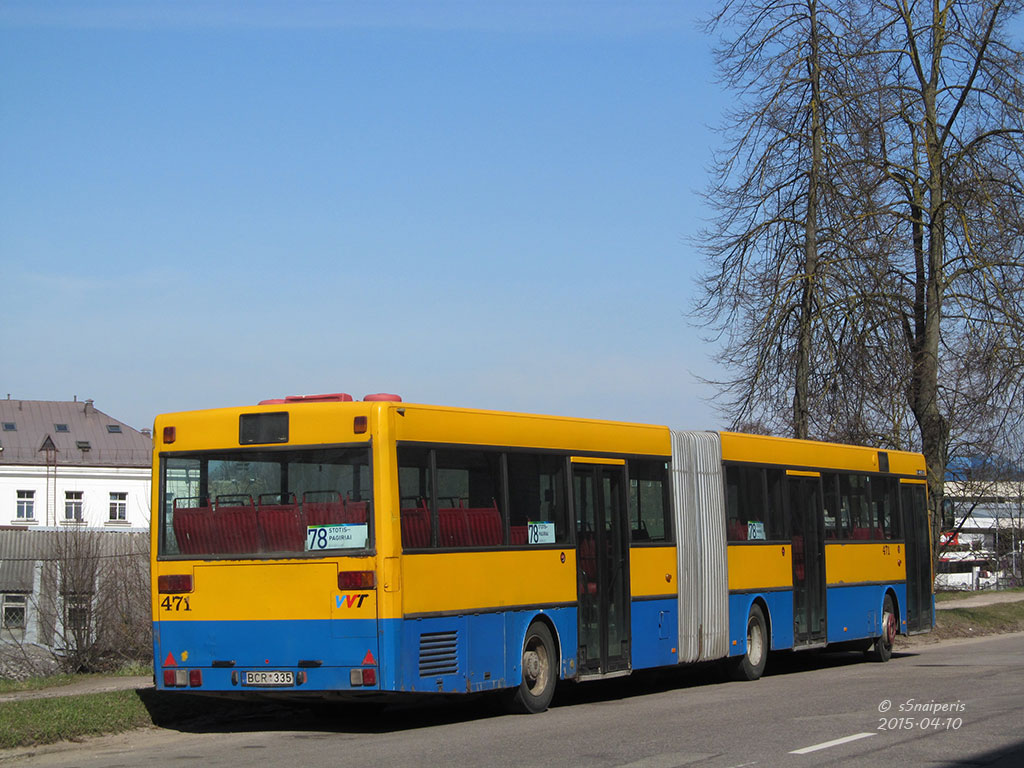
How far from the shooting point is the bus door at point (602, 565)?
48.1 feet

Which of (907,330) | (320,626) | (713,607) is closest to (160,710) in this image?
(320,626)

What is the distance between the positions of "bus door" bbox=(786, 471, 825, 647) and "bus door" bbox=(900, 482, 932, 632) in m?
3.29

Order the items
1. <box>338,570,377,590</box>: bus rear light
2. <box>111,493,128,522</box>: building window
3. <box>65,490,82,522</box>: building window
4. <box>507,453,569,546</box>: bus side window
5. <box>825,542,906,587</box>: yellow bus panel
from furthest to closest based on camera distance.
→ <box>111,493,128,522</box>: building window, <box>65,490,82,522</box>: building window, <box>825,542,906,587</box>: yellow bus panel, <box>507,453,569,546</box>: bus side window, <box>338,570,377,590</box>: bus rear light

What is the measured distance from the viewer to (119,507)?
294ft

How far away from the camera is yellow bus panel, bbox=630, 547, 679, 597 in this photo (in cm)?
1559

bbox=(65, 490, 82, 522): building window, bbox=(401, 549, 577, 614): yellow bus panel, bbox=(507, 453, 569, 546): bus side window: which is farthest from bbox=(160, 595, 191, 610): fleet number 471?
bbox=(65, 490, 82, 522): building window

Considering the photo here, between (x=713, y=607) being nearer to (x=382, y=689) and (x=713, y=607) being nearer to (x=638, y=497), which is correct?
(x=638, y=497)

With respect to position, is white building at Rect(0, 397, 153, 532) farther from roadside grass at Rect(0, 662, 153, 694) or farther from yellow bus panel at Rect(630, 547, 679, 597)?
yellow bus panel at Rect(630, 547, 679, 597)

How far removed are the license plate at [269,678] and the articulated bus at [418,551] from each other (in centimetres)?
2

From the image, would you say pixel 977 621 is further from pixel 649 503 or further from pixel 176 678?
pixel 176 678

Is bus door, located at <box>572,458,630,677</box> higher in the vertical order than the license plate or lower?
higher

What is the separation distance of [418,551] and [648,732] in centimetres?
256

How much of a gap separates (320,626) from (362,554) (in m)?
0.77

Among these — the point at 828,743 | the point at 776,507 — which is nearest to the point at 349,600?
the point at 828,743
